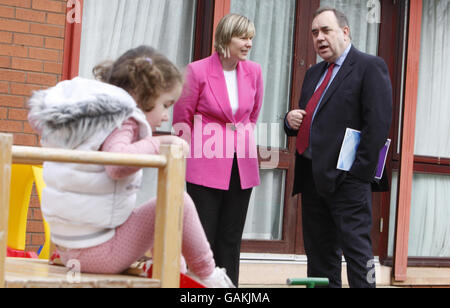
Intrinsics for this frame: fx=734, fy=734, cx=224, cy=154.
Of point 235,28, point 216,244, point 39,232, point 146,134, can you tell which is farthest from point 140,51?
point 39,232

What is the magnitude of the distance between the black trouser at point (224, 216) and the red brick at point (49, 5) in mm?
1696

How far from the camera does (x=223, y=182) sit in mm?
4316

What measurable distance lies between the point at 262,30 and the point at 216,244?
250 cm

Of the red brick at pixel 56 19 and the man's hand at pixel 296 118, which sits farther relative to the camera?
the red brick at pixel 56 19

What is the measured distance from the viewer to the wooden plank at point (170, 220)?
2416 mm

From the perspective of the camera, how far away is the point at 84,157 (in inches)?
89.6

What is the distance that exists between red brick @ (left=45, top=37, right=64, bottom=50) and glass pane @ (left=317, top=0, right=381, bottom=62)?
2728mm

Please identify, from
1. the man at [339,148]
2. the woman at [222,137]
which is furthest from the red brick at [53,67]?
the man at [339,148]

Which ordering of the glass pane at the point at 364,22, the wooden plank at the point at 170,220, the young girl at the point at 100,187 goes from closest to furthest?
the wooden plank at the point at 170,220
the young girl at the point at 100,187
the glass pane at the point at 364,22

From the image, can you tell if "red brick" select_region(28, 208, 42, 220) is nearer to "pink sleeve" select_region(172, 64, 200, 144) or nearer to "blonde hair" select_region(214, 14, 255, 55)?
"pink sleeve" select_region(172, 64, 200, 144)

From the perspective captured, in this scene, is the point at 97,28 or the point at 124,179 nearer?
the point at 124,179

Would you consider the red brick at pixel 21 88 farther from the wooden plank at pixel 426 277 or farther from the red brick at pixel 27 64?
the wooden plank at pixel 426 277

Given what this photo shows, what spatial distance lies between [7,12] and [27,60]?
35cm
